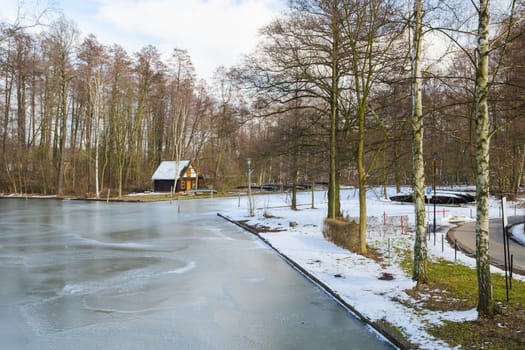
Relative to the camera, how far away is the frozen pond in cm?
598

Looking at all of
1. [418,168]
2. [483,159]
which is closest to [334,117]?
[418,168]

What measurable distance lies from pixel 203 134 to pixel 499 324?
53.8m

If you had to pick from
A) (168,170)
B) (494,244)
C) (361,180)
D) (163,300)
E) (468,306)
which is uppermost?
(168,170)

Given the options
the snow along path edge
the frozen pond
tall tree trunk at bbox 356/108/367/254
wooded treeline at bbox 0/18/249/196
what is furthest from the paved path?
wooded treeline at bbox 0/18/249/196

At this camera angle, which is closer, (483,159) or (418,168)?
(483,159)

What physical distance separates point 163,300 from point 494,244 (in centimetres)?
1151

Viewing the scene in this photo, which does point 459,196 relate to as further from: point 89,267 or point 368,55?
point 89,267

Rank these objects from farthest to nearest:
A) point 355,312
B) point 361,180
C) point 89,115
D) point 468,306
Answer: point 89,115 < point 361,180 < point 355,312 < point 468,306

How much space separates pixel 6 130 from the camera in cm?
5081

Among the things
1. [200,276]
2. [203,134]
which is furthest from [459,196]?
[203,134]

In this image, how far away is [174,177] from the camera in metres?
50.6

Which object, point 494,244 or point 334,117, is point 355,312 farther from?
point 334,117

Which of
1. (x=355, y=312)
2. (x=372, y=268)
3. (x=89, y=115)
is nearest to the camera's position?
(x=355, y=312)

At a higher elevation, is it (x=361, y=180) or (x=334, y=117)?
(x=334, y=117)
